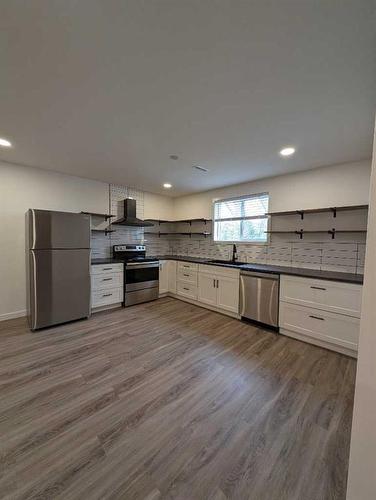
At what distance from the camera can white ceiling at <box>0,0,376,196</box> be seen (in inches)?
40.5

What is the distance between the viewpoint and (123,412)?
1571mm

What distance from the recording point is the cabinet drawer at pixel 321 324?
2.36m

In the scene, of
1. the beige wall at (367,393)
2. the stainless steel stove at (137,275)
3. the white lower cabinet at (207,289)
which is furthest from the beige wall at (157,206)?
the beige wall at (367,393)

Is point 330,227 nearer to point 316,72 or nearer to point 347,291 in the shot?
point 347,291

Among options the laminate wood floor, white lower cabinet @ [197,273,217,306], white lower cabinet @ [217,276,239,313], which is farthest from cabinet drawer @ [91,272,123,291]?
white lower cabinet @ [217,276,239,313]

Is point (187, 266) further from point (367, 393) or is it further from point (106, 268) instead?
point (367, 393)

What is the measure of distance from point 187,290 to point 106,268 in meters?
1.66

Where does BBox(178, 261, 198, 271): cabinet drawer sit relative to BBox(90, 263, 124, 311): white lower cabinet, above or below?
above

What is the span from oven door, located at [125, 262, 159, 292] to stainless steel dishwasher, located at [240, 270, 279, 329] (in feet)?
6.12

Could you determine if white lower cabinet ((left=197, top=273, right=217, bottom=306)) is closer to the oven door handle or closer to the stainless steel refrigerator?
the oven door handle

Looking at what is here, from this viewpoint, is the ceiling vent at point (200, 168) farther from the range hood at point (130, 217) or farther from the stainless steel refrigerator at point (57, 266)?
the stainless steel refrigerator at point (57, 266)

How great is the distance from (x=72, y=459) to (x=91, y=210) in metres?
3.66

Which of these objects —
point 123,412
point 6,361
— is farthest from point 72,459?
point 6,361

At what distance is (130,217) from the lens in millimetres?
4359
